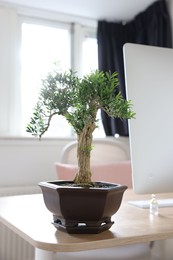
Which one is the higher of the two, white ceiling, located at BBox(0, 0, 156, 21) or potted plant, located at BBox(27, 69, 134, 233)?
white ceiling, located at BBox(0, 0, 156, 21)

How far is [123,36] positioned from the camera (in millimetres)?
3070

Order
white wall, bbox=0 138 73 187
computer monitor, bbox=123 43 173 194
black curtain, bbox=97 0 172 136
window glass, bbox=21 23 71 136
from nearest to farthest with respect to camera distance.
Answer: computer monitor, bbox=123 43 173 194, white wall, bbox=0 138 73 187, black curtain, bbox=97 0 172 136, window glass, bbox=21 23 71 136

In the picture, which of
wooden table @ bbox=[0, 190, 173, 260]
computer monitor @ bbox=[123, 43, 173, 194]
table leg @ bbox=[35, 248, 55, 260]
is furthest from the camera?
computer monitor @ bbox=[123, 43, 173, 194]

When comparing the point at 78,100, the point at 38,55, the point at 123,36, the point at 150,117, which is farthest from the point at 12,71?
the point at 78,100

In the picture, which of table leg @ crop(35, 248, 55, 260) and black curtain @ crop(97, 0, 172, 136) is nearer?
table leg @ crop(35, 248, 55, 260)

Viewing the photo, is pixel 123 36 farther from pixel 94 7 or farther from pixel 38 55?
pixel 38 55

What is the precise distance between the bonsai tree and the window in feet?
6.22

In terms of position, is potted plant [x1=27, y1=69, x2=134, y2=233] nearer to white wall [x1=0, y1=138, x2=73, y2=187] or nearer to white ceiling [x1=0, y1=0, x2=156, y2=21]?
white wall [x1=0, y1=138, x2=73, y2=187]

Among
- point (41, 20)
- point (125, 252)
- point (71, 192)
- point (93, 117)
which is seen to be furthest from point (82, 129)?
point (41, 20)

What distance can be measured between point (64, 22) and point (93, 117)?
7.71 feet

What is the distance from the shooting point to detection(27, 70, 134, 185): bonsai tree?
2.73 feet

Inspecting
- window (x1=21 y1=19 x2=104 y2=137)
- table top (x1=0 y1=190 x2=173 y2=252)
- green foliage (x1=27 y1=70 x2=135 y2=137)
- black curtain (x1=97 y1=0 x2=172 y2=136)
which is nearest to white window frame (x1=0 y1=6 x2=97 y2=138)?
window (x1=21 y1=19 x2=104 y2=137)

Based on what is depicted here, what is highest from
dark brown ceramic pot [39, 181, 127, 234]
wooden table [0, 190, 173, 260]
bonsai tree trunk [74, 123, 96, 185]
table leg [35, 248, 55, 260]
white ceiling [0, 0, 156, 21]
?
white ceiling [0, 0, 156, 21]

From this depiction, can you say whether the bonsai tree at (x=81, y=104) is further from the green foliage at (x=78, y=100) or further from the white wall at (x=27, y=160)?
the white wall at (x=27, y=160)
